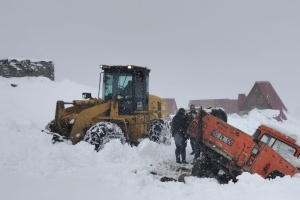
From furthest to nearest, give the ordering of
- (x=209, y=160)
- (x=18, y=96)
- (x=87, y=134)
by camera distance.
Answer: (x=18, y=96) → (x=87, y=134) → (x=209, y=160)

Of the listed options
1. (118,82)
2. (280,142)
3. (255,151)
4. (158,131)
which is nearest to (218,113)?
(158,131)

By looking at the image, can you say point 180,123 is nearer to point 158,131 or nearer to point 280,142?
point 158,131

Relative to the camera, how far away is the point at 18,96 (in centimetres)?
2117

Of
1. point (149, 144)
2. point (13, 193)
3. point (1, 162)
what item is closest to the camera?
point (13, 193)

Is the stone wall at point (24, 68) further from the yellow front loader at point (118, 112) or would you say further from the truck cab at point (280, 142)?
the truck cab at point (280, 142)

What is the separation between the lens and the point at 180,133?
1056 centimetres

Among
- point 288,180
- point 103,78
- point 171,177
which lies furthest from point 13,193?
point 103,78

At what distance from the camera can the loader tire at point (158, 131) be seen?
35.8ft

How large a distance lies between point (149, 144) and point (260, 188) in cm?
452

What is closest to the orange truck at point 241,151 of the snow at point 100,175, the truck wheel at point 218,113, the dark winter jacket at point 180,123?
the snow at point 100,175

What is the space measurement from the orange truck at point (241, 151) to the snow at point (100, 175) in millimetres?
376

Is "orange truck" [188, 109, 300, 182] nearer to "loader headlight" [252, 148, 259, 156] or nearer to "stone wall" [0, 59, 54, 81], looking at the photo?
"loader headlight" [252, 148, 259, 156]

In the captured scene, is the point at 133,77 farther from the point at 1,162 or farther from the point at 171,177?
the point at 1,162

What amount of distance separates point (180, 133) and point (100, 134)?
8.69 ft
